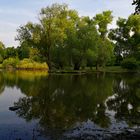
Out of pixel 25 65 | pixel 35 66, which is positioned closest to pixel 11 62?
pixel 25 65

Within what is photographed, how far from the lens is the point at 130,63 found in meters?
106

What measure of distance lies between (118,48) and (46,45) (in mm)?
47399

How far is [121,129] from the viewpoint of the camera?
51.9 ft

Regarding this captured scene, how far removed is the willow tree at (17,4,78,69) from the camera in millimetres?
82688

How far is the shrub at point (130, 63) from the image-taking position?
104688 mm

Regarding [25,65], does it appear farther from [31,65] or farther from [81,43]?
[81,43]

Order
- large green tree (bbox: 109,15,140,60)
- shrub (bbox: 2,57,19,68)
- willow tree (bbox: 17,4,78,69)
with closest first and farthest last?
willow tree (bbox: 17,4,78,69), shrub (bbox: 2,57,19,68), large green tree (bbox: 109,15,140,60)

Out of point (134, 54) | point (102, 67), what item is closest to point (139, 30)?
point (134, 54)

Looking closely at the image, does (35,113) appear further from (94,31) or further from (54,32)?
(94,31)

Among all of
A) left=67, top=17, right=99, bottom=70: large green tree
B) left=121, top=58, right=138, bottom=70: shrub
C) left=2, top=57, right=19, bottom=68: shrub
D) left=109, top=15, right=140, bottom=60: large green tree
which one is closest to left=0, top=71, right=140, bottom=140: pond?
left=67, top=17, right=99, bottom=70: large green tree

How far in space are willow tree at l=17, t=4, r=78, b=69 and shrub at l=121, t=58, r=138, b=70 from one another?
88.5ft

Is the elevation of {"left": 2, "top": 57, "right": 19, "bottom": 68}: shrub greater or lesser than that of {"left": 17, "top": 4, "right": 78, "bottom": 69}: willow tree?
lesser

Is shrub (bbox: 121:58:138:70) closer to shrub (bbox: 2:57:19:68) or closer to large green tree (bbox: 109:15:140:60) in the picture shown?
large green tree (bbox: 109:15:140:60)

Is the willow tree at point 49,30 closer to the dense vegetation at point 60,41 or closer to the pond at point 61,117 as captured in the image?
the dense vegetation at point 60,41
